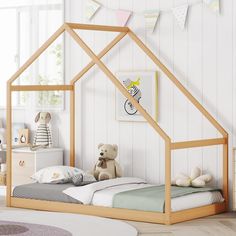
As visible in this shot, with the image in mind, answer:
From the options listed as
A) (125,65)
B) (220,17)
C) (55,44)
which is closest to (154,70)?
(125,65)

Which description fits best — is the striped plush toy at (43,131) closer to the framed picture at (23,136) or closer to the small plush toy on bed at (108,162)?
the framed picture at (23,136)

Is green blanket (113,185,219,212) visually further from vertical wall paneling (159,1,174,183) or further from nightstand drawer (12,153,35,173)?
nightstand drawer (12,153,35,173)

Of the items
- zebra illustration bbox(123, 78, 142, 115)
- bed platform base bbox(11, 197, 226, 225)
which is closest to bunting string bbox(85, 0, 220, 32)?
zebra illustration bbox(123, 78, 142, 115)

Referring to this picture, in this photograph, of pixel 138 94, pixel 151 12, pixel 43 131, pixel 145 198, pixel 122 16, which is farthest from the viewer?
pixel 43 131

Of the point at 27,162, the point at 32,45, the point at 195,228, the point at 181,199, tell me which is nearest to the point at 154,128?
the point at 181,199

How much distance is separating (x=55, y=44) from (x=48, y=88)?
68 cm

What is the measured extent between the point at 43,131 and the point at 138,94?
3.50 ft

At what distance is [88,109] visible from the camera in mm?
6844

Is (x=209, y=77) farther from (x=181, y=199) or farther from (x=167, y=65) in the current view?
(x=181, y=199)

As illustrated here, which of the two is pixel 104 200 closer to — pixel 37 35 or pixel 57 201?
pixel 57 201

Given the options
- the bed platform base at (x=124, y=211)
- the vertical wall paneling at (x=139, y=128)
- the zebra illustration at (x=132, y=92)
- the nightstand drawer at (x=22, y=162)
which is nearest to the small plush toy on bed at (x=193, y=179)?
the bed platform base at (x=124, y=211)

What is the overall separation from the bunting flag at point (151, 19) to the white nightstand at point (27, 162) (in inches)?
57.2

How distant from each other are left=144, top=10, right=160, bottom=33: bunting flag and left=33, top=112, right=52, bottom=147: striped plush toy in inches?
52.7

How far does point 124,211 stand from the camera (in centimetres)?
552
